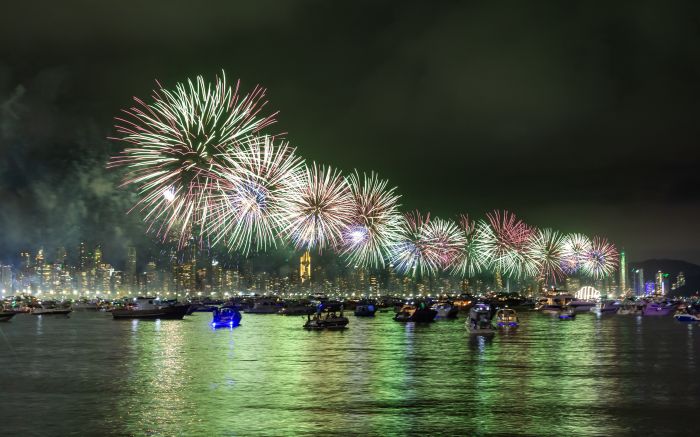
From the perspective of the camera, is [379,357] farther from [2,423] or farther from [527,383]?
[2,423]

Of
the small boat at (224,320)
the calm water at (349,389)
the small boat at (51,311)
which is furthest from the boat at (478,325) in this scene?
the small boat at (51,311)

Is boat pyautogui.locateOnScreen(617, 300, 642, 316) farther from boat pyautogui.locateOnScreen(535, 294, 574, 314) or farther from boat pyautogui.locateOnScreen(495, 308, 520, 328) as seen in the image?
boat pyautogui.locateOnScreen(495, 308, 520, 328)

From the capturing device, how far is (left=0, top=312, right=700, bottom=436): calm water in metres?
26.0

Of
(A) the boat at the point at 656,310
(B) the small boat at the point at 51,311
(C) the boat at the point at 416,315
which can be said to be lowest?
(A) the boat at the point at 656,310

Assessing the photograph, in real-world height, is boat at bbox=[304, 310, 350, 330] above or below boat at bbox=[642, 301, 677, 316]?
above

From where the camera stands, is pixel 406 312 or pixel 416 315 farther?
pixel 406 312

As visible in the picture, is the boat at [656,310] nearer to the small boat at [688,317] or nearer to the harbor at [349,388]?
the small boat at [688,317]

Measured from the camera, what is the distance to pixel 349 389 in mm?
34312

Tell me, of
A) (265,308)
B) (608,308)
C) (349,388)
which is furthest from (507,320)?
(608,308)

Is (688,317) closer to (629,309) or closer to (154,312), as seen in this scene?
(629,309)

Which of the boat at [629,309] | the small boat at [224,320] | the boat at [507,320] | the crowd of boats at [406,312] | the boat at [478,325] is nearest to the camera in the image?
the boat at [478,325]

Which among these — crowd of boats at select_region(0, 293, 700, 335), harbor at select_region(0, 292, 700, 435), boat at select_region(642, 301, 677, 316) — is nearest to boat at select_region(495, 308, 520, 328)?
crowd of boats at select_region(0, 293, 700, 335)

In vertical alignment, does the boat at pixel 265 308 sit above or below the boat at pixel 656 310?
above

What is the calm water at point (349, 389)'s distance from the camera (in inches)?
1025
